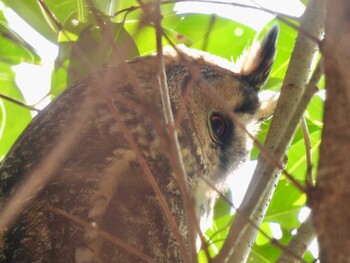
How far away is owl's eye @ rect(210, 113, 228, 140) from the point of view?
8.27ft

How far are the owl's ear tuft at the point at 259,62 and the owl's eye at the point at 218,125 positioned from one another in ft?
0.93

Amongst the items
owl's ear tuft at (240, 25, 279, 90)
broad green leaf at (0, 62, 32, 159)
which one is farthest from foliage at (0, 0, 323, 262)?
owl's ear tuft at (240, 25, 279, 90)

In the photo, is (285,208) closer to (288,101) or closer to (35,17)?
(288,101)

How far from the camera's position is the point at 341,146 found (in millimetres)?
816

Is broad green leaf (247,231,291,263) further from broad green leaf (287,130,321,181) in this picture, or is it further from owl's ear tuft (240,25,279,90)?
owl's ear tuft (240,25,279,90)

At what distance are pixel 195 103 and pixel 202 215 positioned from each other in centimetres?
A: 41

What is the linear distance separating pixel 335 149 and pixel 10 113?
5.92 feet

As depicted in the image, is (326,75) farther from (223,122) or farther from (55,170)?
(223,122)

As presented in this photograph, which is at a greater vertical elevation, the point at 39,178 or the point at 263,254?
the point at 39,178

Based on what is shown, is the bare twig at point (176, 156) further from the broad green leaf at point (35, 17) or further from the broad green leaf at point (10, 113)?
the broad green leaf at point (10, 113)

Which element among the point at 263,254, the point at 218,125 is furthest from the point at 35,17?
the point at 263,254

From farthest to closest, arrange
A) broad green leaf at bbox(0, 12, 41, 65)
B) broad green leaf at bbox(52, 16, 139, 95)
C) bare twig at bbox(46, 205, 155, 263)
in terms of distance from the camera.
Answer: broad green leaf at bbox(0, 12, 41, 65), broad green leaf at bbox(52, 16, 139, 95), bare twig at bbox(46, 205, 155, 263)

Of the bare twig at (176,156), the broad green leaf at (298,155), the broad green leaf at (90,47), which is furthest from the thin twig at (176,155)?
the broad green leaf at (298,155)

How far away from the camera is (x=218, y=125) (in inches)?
100
